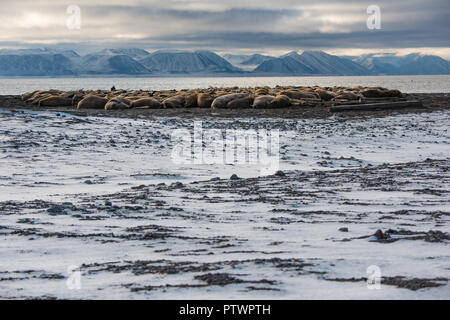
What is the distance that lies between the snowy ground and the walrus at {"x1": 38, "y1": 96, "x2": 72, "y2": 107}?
653 inches

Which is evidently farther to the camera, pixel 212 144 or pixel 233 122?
pixel 233 122

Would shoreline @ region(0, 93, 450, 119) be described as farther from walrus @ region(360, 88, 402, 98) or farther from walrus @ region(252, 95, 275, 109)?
walrus @ region(360, 88, 402, 98)

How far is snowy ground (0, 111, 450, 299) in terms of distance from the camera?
4.19 metres

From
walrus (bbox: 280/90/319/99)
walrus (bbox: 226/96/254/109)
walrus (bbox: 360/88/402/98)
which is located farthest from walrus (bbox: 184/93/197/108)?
walrus (bbox: 360/88/402/98)

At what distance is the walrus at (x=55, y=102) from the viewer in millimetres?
29703

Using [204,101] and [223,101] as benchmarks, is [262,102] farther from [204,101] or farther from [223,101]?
[204,101]

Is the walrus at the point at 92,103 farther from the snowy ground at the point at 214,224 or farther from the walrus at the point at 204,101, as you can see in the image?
the snowy ground at the point at 214,224

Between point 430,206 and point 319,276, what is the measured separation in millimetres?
3547

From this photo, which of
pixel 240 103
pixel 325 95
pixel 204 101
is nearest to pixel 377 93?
pixel 325 95

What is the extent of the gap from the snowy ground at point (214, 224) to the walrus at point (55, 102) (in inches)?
653

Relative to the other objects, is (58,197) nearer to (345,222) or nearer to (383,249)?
(345,222)

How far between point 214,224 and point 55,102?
84.3ft
